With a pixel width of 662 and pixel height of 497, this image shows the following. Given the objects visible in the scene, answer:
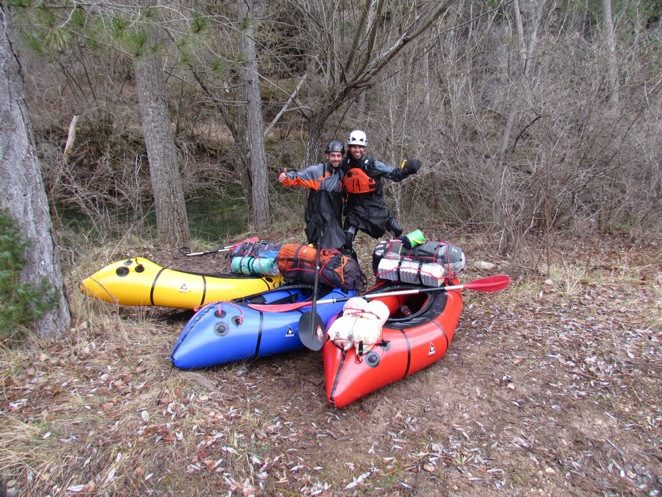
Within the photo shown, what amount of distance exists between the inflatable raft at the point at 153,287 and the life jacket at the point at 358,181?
1556mm

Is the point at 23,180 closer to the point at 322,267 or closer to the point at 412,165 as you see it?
the point at 322,267

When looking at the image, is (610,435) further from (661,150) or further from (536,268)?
(661,150)

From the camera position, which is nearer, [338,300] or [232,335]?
[232,335]

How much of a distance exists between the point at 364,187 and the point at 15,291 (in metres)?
3.13

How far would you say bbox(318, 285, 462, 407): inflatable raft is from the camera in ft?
9.03

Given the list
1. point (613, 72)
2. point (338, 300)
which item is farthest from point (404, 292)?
point (613, 72)

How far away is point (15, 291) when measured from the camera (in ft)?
9.75

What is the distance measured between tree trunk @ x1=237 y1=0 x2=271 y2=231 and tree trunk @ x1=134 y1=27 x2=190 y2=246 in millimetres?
1322

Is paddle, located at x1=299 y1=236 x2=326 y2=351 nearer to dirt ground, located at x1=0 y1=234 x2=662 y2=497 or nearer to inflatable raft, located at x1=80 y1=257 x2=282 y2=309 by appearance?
dirt ground, located at x1=0 y1=234 x2=662 y2=497

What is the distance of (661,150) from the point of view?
5.82 metres

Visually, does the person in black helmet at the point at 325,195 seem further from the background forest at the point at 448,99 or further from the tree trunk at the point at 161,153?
the tree trunk at the point at 161,153

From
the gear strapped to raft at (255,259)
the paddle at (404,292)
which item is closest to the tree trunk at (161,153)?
the gear strapped to raft at (255,259)

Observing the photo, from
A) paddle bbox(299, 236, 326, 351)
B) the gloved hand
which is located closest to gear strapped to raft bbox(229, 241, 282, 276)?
paddle bbox(299, 236, 326, 351)

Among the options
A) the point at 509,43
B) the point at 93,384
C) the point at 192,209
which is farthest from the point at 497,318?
the point at 192,209
